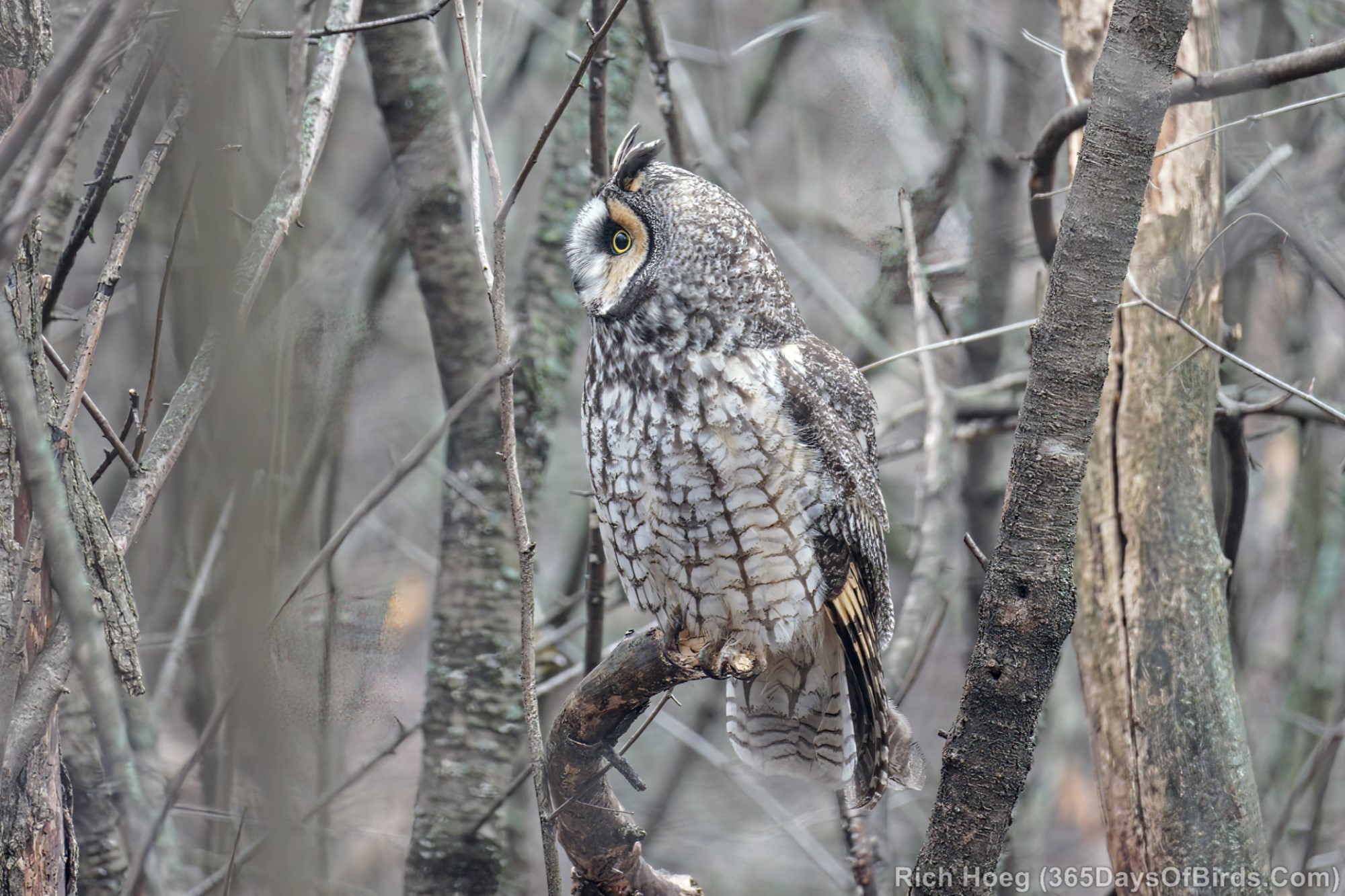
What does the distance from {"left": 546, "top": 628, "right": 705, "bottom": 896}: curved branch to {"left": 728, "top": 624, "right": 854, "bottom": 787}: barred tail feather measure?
46 centimetres

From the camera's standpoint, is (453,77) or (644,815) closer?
(453,77)

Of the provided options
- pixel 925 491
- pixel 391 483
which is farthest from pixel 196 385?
pixel 925 491

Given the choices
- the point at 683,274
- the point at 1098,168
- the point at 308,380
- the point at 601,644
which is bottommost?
the point at 601,644

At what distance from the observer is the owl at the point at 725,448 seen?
211cm

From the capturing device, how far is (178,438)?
1712 mm

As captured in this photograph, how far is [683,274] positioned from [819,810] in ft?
10.9

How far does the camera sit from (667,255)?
2135 mm

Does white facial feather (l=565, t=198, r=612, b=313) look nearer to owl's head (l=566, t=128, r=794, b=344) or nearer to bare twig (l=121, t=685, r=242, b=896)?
owl's head (l=566, t=128, r=794, b=344)

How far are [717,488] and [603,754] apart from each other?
567 mm

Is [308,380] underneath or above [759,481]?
above

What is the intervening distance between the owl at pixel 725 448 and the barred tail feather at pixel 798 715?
0.06m

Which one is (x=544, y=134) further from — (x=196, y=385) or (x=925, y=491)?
(x=925, y=491)

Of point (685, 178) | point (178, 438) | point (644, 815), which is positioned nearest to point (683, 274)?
point (685, 178)

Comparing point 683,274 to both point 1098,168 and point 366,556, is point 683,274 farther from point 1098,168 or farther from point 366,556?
point 366,556
